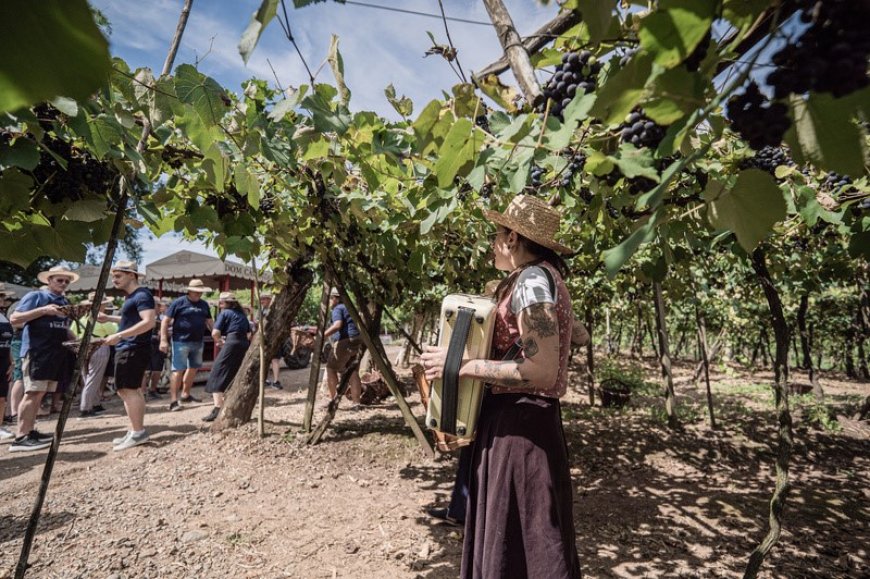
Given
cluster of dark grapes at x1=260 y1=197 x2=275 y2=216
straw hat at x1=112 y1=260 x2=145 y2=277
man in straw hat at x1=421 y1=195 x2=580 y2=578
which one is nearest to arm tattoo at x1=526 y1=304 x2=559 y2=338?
man in straw hat at x1=421 y1=195 x2=580 y2=578

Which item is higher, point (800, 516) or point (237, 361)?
point (237, 361)

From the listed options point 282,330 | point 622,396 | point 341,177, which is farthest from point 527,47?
point 622,396

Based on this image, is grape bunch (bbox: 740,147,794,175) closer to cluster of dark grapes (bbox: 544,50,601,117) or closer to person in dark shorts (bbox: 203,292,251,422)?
cluster of dark grapes (bbox: 544,50,601,117)

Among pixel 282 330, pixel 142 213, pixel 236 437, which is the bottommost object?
pixel 236 437

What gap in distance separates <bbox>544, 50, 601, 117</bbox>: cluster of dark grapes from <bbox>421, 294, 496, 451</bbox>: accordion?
3.30 ft

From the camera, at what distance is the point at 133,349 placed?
496cm

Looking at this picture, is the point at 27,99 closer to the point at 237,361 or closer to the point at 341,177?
the point at 341,177

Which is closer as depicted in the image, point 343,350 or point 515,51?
point 515,51

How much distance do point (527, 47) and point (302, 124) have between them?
102 cm

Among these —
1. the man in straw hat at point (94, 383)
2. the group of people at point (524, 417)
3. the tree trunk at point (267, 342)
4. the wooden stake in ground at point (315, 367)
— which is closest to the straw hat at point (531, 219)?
the group of people at point (524, 417)

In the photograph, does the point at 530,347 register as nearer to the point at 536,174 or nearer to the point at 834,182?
the point at 536,174

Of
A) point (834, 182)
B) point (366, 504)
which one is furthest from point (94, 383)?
point (834, 182)

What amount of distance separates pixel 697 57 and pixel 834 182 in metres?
2.43

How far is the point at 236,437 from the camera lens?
512 cm
